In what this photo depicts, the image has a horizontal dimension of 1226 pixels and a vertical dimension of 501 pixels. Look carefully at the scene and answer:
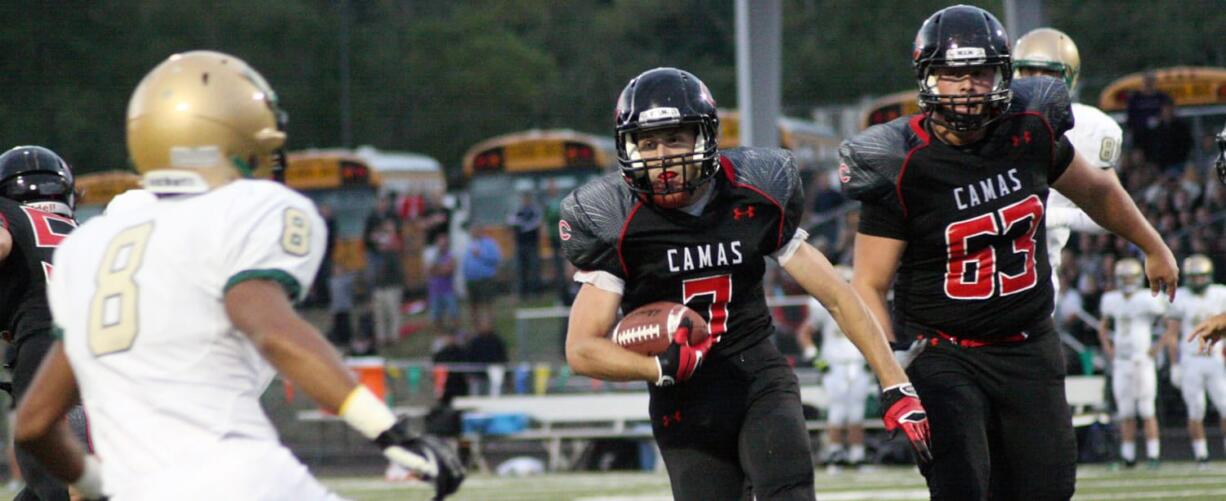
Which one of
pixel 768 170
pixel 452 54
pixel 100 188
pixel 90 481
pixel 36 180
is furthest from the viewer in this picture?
pixel 452 54

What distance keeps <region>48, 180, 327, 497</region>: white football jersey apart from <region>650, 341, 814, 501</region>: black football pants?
168 centimetres

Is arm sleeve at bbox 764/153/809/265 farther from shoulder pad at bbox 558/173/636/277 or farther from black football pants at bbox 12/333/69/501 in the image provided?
black football pants at bbox 12/333/69/501

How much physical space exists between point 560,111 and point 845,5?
7912 millimetres

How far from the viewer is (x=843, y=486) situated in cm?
1066

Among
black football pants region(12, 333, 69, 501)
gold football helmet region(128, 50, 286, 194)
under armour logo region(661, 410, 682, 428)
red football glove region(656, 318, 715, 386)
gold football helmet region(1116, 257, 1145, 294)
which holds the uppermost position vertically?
gold football helmet region(128, 50, 286, 194)

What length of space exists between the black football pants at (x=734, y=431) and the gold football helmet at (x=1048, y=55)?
245cm

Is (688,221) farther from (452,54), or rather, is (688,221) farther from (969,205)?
(452,54)

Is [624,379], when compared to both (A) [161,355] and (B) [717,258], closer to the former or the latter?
(B) [717,258]

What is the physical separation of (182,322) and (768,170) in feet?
6.90

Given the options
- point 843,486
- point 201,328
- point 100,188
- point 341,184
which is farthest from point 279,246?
point 100,188

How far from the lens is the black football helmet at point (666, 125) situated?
465cm

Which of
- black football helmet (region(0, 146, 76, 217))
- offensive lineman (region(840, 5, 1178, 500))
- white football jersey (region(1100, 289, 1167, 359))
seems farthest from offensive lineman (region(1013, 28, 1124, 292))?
white football jersey (region(1100, 289, 1167, 359))

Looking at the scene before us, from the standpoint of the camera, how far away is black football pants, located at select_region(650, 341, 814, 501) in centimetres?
457


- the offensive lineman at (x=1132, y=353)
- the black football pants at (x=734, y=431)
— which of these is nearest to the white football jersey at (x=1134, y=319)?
the offensive lineman at (x=1132, y=353)
